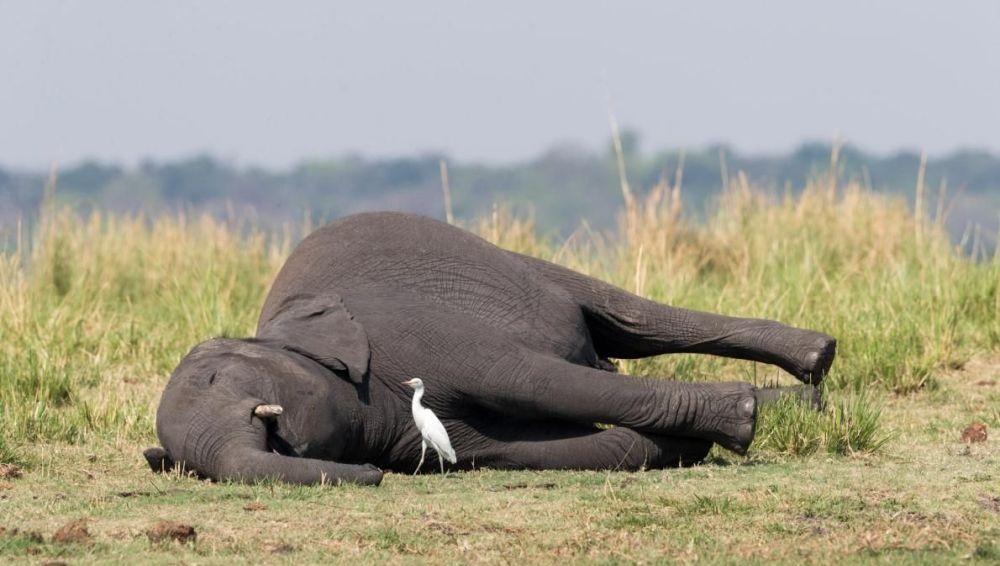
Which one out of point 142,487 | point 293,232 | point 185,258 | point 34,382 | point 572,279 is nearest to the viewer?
point 142,487

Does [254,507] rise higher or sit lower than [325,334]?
lower

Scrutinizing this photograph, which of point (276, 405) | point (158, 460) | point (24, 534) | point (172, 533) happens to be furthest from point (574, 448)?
point (24, 534)

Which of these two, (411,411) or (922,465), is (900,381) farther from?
(411,411)

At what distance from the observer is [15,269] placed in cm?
1233

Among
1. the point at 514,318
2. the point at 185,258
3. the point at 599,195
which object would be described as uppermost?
the point at 514,318

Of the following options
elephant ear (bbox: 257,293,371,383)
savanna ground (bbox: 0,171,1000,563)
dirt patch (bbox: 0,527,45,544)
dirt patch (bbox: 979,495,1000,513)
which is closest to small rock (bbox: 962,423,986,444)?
savanna ground (bbox: 0,171,1000,563)

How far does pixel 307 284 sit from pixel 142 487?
148 centimetres

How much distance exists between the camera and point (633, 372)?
9617 mm

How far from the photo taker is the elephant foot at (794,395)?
25.7 ft

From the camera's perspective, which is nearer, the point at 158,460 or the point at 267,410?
the point at 267,410

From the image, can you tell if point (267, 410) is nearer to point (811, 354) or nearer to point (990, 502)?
point (990, 502)

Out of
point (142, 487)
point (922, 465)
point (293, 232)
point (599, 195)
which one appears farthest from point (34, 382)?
point (599, 195)

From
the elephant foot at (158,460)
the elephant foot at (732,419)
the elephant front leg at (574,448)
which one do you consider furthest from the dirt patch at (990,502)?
the elephant foot at (158,460)

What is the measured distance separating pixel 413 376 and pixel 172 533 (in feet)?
6.61
